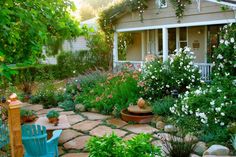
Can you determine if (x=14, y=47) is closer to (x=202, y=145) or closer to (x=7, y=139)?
(x=7, y=139)

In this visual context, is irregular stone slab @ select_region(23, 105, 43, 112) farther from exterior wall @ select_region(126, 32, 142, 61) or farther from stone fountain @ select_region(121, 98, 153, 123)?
exterior wall @ select_region(126, 32, 142, 61)

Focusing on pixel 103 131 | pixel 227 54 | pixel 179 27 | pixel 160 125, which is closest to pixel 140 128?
pixel 160 125

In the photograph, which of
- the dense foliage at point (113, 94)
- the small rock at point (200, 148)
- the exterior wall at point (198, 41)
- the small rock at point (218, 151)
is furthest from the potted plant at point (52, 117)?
the exterior wall at point (198, 41)

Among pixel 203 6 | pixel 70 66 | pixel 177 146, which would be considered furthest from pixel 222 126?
pixel 70 66

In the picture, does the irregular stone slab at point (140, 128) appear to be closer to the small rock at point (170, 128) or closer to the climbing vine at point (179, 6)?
the small rock at point (170, 128)

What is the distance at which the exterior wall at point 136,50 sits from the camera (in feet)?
52.5

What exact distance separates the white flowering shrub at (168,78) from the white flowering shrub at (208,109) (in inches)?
52.1

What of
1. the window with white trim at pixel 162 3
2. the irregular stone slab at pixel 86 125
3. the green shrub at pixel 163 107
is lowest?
the irregular stone slab at pixel 86 125

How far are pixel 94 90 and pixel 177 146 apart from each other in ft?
18.2

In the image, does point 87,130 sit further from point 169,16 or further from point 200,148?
point 169,16

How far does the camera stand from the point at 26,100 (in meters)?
11.2

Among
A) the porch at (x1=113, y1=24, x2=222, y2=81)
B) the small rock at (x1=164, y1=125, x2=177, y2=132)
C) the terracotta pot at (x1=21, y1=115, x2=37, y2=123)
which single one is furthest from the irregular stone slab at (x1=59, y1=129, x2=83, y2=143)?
the porch at (x1=113, y1=24, x2=222, y2=81)

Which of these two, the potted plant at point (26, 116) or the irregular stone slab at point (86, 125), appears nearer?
the irregular stone slab at point (86, 125)

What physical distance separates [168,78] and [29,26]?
5650mm
